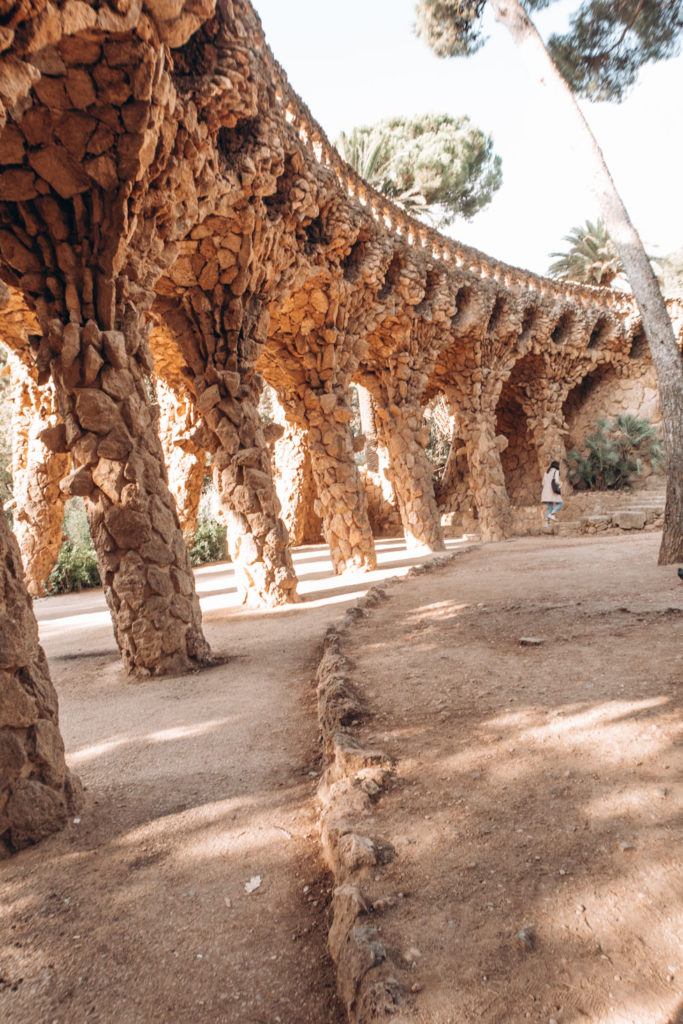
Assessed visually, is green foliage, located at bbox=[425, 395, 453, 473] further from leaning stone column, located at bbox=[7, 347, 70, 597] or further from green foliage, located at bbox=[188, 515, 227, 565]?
leaning stone column, located at bbox=[7, 347, 70, 597]

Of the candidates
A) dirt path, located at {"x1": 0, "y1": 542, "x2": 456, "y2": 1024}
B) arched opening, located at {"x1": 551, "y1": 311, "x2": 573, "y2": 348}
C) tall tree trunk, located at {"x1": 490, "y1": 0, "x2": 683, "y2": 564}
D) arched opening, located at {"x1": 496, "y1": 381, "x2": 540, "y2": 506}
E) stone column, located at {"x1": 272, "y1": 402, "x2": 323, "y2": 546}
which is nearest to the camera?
dirt path, located at {"x1": 0, "y1": 542, "x2": 456, "y2": 1024}

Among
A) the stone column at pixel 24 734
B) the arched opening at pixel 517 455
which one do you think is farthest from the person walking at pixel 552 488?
the stone column at pixel 24 734

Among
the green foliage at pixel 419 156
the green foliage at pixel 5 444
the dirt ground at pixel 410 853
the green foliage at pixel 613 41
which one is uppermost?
the green foliage at pixel 419 156

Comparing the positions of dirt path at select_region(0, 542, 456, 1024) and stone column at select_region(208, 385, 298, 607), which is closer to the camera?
dirt path at select_region(0, 542, 456, 1024)

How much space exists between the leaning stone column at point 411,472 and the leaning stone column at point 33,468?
6.35 metres

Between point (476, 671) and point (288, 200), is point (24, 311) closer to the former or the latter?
point (288, 200)

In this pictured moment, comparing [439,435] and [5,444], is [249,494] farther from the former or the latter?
[439,435]

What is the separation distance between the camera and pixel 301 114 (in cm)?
791

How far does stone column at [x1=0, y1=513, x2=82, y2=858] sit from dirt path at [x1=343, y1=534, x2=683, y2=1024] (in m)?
1.20

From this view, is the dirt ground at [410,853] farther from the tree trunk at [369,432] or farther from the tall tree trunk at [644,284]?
the tree trunk at [369,432]

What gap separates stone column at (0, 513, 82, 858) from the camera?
1987 mm

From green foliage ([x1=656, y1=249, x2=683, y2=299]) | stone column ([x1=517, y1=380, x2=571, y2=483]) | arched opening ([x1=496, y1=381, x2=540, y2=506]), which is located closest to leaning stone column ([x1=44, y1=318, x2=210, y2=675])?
stone column ([x1=517, y1=380, x2=571, y2=483])

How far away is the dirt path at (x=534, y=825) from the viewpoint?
1.17 metres

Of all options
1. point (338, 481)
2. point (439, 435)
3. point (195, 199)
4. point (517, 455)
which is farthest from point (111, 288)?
point (439, 435)
